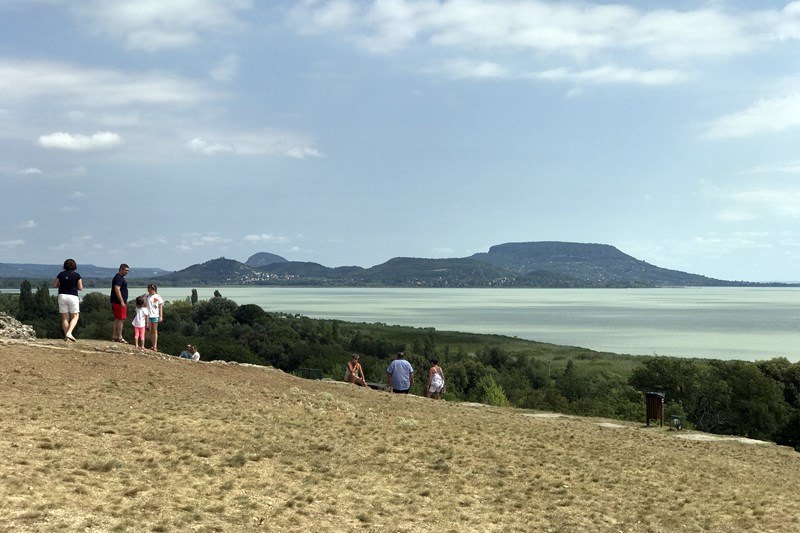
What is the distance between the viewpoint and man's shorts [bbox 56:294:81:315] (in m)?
19.7

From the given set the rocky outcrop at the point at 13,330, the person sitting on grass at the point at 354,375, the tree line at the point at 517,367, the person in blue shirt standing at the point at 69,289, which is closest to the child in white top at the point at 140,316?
the person in blue shirt standing at the point at 69,289

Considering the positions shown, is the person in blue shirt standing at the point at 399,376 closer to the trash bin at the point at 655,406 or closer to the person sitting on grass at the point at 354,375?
the person sitting on grass at the point at 354,375

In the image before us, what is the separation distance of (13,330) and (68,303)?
4.42 meters

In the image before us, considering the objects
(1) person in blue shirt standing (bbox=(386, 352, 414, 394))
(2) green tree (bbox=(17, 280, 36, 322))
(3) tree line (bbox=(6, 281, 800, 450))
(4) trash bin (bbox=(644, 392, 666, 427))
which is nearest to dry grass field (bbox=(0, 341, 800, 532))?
(4) trash bin (bbox=(644, 392, 666, 427))

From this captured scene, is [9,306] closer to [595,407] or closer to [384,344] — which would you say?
[384,344]

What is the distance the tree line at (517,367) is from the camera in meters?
59.7

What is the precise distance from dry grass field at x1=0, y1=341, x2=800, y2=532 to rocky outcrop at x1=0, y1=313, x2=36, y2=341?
219 centimetres

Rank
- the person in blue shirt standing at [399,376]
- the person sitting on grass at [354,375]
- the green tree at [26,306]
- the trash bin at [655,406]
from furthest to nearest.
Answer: the green tree at [26,306] → the person sitting on grass at [354,375] → the person in blue shirt standing at [399,376] → the trash bin at [655,406]

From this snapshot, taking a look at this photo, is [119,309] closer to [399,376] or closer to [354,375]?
[354,375]

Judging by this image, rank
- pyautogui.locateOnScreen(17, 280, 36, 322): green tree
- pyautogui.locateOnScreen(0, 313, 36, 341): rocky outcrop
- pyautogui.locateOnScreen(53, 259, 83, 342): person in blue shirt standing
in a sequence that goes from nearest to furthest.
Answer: pyautogui.locateOnScreen(53, 259, 83, 342): person in blue shirt standing → pyautogui.locateOnScreen(0, 313, 36, 341): rocky outcrop → pyautogui.locateOnScreen(17, 280, 36, 322): green tree

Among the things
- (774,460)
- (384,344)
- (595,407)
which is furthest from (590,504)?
(384,344)

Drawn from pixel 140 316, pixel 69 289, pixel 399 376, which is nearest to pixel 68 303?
pixel 69 289

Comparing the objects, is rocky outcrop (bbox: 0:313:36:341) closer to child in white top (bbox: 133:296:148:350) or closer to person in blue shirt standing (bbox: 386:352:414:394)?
child in white top (bbox: 133:296:148:350)

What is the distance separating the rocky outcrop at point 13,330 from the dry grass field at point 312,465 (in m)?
2.19
